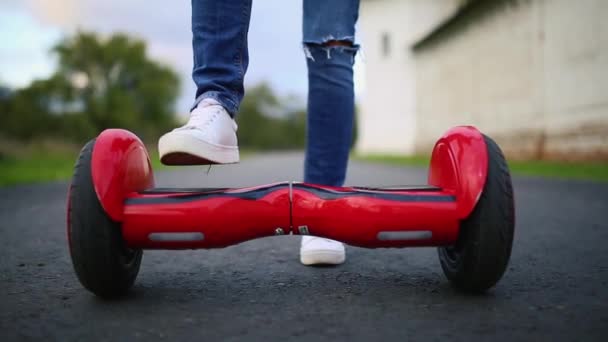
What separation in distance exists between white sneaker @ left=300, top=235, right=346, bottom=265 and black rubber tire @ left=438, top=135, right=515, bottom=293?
0.54 m

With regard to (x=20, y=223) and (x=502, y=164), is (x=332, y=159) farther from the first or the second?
(x=20, y=223)

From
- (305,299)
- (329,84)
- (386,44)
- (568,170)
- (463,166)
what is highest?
(386,44)

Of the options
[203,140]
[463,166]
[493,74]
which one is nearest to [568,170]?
[463,166]

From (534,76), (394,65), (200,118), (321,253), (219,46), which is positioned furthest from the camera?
(394,65)

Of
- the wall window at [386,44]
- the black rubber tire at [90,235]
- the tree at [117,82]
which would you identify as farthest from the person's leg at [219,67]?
the tree at [117,82]

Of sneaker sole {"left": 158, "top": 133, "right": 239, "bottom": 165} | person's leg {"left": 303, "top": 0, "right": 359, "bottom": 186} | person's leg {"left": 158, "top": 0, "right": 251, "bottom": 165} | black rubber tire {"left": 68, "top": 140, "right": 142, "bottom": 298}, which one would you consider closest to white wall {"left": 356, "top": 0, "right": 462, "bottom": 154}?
person's leg {"left": 303, "top": 0, "right": 359, "bottom": 186}

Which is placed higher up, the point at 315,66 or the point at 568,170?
the point at 315,66

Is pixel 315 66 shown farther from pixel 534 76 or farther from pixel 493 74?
pixel 493 74

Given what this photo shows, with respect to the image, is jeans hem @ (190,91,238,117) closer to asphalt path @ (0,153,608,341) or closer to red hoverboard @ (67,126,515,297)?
red hoverboard @ (67,126,515,297)

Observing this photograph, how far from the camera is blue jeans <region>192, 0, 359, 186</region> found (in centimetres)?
145

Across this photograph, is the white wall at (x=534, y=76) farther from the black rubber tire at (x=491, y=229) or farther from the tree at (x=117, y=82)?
the tree at (x=117, y=82)

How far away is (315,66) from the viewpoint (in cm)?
176

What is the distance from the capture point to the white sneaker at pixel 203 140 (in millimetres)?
1245

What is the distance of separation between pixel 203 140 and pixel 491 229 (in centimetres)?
71
